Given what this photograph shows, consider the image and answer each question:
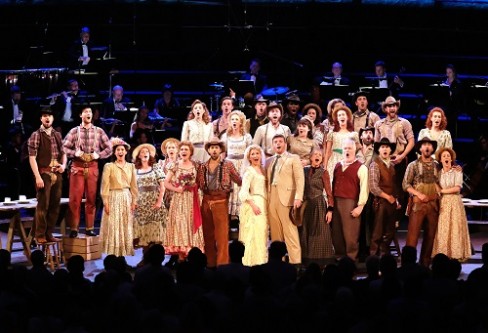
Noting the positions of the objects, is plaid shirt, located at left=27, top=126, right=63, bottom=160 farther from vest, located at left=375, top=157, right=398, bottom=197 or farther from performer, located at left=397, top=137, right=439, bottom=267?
performer, located at left=397, top=137, right=439, bottom=267

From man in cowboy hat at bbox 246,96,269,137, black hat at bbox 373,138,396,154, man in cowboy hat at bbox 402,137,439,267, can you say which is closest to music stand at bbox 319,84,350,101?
man in cowboy hat at bbox 246,96,269,137

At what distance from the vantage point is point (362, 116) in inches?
525

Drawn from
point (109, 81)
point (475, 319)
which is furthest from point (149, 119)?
point (475, 319)

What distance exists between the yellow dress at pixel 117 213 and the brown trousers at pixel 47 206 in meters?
0.83

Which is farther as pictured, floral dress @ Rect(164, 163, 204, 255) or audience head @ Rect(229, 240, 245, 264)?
floral dress @ Rect(164, 163, 204, 255)

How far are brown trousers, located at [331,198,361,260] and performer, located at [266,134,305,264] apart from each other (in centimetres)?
57

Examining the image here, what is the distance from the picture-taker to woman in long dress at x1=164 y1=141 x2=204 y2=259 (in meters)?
11.4

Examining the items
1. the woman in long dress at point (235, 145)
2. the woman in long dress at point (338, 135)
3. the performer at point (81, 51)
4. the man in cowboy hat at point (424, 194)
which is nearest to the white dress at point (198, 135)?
the woman in long dress at point (235, 145)

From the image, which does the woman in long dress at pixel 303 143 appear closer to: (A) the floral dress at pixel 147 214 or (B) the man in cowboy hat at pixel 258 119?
(B) the man in cowboy hat at pixel 258 119

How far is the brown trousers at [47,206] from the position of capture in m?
12.2

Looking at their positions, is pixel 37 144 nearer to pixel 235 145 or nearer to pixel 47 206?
pixel 47 206

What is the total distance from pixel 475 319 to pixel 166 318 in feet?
6.54

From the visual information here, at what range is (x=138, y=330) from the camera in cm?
655

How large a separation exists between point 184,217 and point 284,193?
1166 mm
